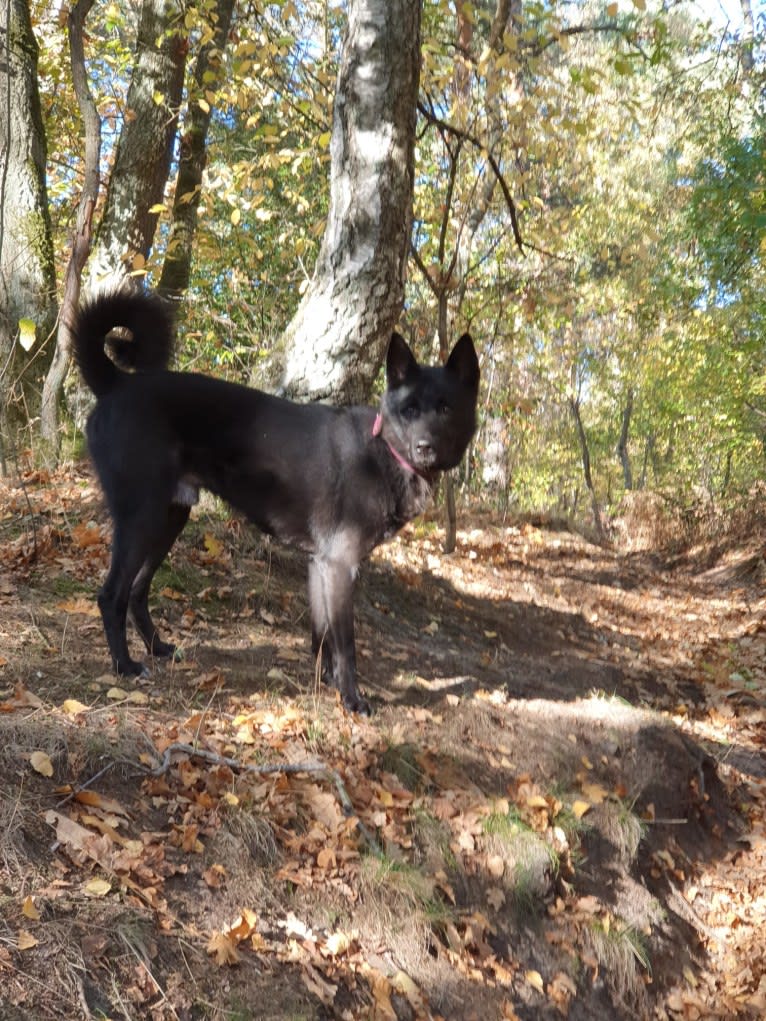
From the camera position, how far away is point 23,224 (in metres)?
7.84

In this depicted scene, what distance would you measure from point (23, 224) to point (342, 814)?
6360 millimetres

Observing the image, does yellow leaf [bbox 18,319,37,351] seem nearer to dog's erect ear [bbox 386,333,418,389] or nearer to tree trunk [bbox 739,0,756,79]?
dog's erect ear [bbox 386,333,418,389]

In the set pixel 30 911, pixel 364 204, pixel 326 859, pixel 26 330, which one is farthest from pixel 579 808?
pixel 26 330

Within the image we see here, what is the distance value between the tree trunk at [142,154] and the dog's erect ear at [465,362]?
4916 mm

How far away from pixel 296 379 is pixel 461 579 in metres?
3.39

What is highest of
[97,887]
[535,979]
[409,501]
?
[409,501]

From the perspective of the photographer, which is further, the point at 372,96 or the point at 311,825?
the point at 372,96

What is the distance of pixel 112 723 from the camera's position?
365cm

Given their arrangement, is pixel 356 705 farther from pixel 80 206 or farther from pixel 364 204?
pixel 80 206

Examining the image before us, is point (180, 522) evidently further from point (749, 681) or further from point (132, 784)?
point (749, 681)

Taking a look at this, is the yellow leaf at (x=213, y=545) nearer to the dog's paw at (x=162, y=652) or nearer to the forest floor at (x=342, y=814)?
the forest floor at (x=342, y=814)

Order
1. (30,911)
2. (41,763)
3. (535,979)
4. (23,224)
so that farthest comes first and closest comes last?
1. (23,224)
2. (535,979)
3. (41,763)
4. (30,911)

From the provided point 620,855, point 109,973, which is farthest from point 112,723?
point 620,855

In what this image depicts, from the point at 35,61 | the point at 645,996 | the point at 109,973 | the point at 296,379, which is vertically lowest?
the point at 645,996
